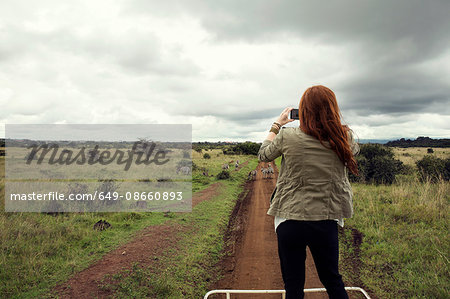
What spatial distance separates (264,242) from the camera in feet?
19.7

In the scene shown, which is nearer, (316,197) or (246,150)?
(316,197)

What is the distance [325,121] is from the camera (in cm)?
184

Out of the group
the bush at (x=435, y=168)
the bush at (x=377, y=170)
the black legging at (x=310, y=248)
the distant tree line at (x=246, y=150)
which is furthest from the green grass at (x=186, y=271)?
the distant tree line at (x=246, y=150)

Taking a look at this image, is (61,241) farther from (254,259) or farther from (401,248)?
(401,248)

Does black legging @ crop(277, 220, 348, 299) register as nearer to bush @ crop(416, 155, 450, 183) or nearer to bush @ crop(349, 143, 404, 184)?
bush @ crop(349, 143, 404, 184)

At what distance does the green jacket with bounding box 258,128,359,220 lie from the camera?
6.06 ft

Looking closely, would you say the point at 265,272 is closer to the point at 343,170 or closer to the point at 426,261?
the point at 426,261

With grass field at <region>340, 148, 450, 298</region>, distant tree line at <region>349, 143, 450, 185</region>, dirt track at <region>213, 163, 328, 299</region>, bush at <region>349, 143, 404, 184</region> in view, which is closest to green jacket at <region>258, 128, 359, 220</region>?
dirt track at <region>213, 163, 328, 299</region>

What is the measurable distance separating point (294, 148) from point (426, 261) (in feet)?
14.9

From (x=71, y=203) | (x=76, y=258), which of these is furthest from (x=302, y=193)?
(x=71, y=203)

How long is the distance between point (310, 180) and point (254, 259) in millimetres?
3833

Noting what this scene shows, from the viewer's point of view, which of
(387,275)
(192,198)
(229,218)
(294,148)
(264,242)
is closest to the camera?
(294,148)

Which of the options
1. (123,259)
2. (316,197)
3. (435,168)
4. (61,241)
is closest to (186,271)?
(123,259)

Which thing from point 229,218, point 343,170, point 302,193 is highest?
point 343,170
